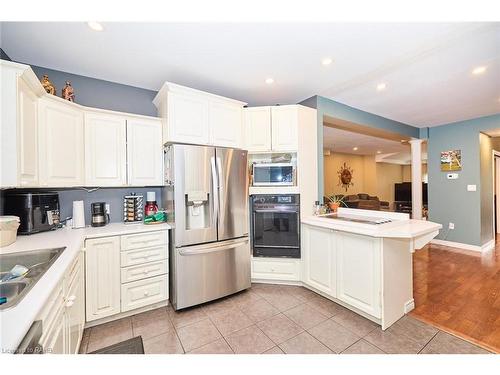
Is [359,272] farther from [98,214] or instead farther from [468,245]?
[468,245]

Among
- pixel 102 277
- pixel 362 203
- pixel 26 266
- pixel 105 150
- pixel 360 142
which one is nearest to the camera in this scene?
pixel 26 266

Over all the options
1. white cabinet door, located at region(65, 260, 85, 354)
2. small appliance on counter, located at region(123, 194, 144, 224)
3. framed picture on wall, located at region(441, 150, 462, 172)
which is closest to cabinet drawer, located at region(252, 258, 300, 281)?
small appliance on counter, located at region(123, 194, 144, 224)

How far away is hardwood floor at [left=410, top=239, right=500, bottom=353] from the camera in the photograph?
189 cm

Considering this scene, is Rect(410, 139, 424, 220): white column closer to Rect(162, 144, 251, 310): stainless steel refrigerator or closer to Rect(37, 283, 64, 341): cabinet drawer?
Rect(162, 144, 251, 310): stainless steel refrigerator

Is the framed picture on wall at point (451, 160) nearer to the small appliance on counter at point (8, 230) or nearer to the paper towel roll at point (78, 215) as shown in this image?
the paper towel roll at point (78, 215)

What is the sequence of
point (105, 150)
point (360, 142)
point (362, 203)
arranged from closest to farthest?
point (105, 150) < point (360, 142) < point (362, 203)

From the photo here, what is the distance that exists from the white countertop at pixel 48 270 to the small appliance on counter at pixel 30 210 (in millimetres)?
78

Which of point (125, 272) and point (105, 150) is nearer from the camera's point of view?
point (125, 272)

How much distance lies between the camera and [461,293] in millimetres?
2516

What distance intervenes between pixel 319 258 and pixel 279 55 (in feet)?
7.11

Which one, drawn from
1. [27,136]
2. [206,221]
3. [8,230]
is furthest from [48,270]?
[206,221]

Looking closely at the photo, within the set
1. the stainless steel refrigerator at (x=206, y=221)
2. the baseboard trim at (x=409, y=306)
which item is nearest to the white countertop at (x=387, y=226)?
the baseboard trim at (x=409, y=306)

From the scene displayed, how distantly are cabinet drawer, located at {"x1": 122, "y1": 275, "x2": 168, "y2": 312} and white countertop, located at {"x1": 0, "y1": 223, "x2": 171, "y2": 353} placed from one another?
520 mm
